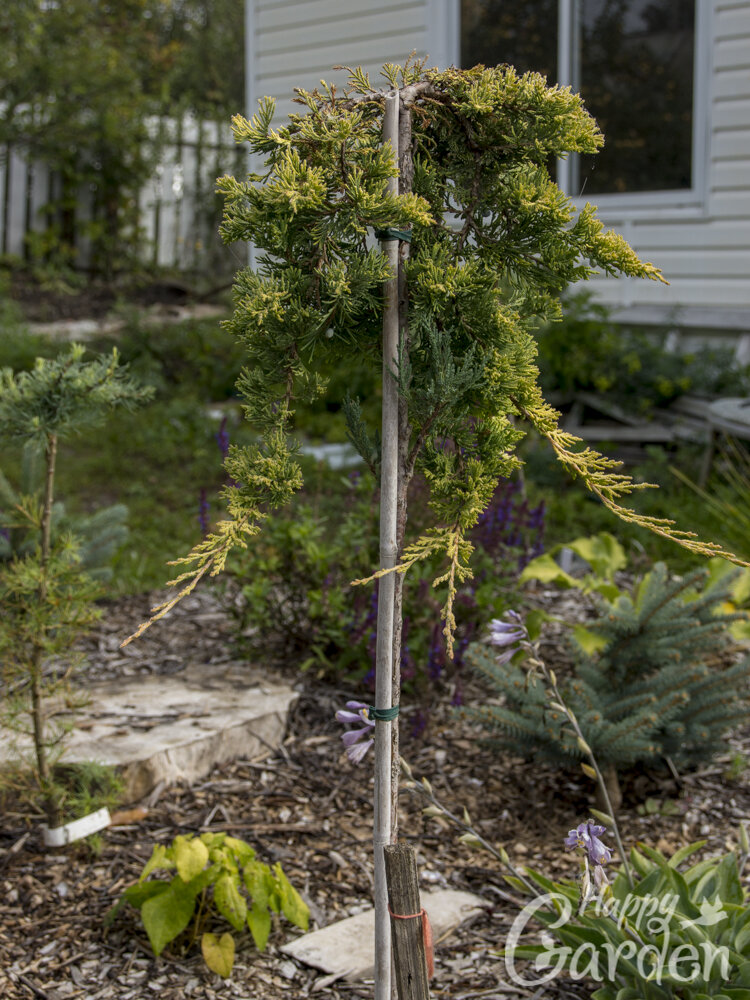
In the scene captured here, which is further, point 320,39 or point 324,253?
point 320,39

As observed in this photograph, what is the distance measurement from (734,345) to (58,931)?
18.0 feet

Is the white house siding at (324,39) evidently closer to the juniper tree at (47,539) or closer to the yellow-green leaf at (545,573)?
the yellow-green leaf at (545,573)

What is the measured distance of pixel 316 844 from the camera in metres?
2.75

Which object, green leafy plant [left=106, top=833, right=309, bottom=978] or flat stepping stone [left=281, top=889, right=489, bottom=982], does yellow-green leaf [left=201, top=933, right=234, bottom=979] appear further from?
flat stepping stone [left=281, top=889, right=489, bottom=982]

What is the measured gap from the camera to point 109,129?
11.4 m

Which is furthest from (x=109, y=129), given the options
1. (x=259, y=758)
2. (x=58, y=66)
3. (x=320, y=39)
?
(x=259, y=758)

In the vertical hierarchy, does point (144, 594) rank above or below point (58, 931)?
above

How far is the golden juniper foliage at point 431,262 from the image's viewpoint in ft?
5.35

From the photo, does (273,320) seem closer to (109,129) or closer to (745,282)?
(745,282)

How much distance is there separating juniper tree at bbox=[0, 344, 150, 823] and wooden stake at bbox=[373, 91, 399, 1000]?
92cm

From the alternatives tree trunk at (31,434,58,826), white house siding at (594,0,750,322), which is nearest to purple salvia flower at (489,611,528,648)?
tree trunk at (31,434,58,826)

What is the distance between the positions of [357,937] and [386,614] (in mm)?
999

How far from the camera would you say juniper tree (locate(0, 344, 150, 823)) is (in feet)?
7.98

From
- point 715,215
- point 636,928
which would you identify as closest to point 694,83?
point 715,215
